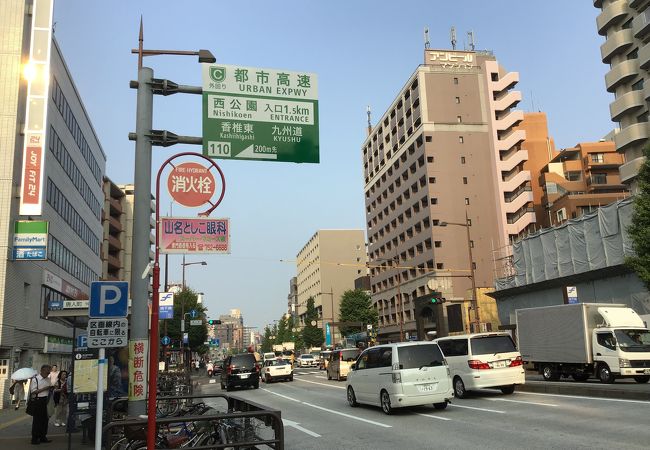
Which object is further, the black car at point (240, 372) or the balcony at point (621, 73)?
the balcony at point (621, 73)

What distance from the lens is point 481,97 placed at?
77000 millimetres

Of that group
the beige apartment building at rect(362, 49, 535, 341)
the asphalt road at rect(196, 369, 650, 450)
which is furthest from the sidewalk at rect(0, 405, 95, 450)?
the beige apartment building at rect(362, 49, 535, 341)

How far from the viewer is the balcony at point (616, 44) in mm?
50375

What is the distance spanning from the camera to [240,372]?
3073cm

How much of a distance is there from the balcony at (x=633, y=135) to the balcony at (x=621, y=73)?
4.62 m

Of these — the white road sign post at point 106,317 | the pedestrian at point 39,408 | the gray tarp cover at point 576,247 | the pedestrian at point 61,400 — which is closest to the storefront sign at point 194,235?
the white road sign post at point 106,317

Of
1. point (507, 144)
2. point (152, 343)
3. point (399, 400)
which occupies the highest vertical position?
point (507, 144)

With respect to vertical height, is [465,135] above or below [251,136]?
above

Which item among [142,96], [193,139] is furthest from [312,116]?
[142,96]

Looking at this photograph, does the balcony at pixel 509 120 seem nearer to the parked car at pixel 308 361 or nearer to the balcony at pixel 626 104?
the balcony at pixel 626 104

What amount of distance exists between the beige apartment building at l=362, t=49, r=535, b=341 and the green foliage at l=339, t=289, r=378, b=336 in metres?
3.34

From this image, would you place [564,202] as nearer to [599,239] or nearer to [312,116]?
[599,239]

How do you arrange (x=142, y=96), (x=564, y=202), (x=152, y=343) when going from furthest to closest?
(x=564, y=202), (x=142, y=96), (x=152, y=343)

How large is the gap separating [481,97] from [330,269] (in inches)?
2588
